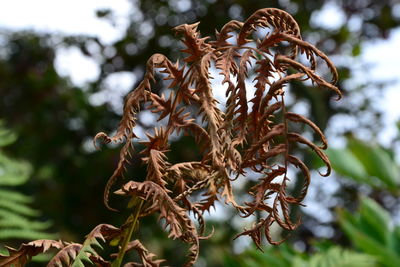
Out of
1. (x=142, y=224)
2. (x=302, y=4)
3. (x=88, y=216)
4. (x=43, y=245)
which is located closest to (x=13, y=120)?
(x=88, y=216)

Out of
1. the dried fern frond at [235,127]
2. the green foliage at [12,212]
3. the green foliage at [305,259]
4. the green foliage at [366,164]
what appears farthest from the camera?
the green foliage at [366,164]

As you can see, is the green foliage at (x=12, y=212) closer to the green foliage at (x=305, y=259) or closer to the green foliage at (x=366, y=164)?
the green foliage at (x=305, y=259)

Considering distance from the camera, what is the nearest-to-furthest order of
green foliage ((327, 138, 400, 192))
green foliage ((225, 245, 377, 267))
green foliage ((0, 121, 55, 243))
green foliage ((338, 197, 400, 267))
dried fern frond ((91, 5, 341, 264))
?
dried fern frond ((91, 5, 341, 264)) → green foliage ((0, 121, 55, 243)) → green foliage ((225, 245, 377, 267)) → green foliage ((338, 197, 400, 267)) → green foliage ((327, 138, 400, 192))

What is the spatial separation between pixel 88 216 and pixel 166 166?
12.2 ft

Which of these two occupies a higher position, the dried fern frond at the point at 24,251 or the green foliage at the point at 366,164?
the dried fern frond at the point at 24,251

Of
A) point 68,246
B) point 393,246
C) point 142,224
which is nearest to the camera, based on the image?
point 68,246

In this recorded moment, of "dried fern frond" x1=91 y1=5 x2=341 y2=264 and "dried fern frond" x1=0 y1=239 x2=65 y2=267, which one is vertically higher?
"dried fern frond" x1=91 y1=5 x2=341 y2=264

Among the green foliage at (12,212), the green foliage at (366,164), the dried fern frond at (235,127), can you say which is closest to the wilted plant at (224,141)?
the dried fern frond at (235,127)

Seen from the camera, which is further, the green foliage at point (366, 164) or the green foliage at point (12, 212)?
the green foliage at point (366, 164)

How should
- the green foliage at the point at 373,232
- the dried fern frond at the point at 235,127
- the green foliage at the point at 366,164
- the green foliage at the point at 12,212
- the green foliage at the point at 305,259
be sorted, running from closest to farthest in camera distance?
the dried fern frond at the point at 235,127 < the green foliage at the point at 12,212 < the green foliage at the point at 305,259 < the green foliage at the point at 373,232 < the green foliage at the point at 366,164

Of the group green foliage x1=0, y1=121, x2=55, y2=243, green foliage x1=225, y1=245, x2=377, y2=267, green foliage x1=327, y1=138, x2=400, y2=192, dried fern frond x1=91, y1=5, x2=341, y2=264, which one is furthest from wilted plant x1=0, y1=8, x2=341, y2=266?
green foliage x1=327, y1=138, x2=400, y2=192

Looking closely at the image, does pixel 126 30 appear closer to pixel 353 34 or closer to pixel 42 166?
pixel 42 166

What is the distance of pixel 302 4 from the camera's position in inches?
182

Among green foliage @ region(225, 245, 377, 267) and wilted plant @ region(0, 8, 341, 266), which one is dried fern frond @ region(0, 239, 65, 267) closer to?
wilted plant @ region(0, 8, 341, 266)
